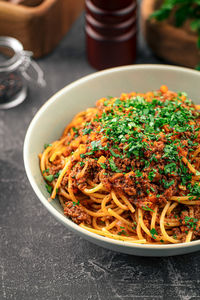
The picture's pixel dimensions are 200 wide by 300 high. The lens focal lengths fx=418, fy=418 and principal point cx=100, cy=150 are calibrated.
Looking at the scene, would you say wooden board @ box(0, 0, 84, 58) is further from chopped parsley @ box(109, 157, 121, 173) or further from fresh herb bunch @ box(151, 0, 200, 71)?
chopped parsley @ box(109, 157, 121, 173)

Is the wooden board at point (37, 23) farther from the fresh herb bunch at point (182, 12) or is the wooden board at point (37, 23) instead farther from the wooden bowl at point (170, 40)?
the fresh herb bunch at point (182, 12)

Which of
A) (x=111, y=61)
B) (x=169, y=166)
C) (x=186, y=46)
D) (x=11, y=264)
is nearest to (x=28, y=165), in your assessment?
(x=11, y=264)

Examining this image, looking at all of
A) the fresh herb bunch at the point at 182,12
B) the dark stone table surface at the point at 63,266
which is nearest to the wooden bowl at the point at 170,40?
the fresh herb bunch at the point at 182,12

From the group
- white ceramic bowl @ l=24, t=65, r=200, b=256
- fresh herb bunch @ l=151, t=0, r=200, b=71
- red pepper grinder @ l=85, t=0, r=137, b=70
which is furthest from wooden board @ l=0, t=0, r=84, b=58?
white ceramic bowl @ l=24, t=65, r=200, b=256

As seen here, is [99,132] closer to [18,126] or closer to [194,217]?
[194,217]

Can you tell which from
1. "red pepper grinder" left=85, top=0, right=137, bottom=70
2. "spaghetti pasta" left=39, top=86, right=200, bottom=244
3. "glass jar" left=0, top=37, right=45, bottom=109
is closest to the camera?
"spaghetti pasta" left=39, top=86, right=200, bottom=244

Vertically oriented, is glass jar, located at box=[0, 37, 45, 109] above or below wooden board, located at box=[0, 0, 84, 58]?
below

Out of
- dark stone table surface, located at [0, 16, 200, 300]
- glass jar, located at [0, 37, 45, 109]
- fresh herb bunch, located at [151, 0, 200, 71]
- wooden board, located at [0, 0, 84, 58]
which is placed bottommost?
dark stone table surface, located at [0, 16, 200, 300]
